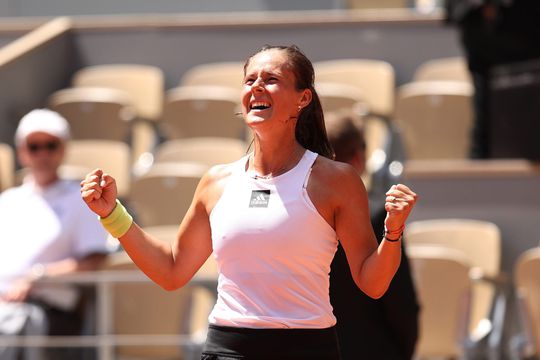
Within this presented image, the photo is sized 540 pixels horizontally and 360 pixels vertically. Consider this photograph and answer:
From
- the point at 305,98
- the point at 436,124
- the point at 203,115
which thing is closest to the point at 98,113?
the point at 203,115

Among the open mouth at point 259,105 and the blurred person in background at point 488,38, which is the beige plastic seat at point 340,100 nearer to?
the blurred person in background at point 488,38

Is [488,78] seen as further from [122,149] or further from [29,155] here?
[29,155]

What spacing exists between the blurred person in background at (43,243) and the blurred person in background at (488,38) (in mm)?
2540

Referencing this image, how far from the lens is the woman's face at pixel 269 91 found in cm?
342

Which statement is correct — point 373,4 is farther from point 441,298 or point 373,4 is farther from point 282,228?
point 282,228

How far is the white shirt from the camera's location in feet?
23.3

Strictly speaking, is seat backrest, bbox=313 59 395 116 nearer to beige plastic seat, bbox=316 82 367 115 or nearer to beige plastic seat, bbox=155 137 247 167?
beige plastic seat, bbox=316 82 367 115

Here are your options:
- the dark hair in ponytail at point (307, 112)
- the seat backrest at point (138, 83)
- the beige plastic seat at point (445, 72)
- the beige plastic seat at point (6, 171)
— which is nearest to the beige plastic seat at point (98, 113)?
the seat backrest at point (138, 83)

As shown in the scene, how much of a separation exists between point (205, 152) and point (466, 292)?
6.79ft

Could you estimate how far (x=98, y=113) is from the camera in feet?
31.3

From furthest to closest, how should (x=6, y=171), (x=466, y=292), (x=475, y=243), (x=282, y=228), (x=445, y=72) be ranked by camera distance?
(x=445, y=72)
(x=6, y=171)
(x=475, y=243)
(x=466, y=292)
(x=282, y=228)

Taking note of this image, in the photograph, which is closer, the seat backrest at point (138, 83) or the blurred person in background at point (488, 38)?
the blurred person in background at point (488, 38)

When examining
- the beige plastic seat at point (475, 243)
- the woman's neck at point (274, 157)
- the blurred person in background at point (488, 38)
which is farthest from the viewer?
the blurred person in background at point (488, 38)

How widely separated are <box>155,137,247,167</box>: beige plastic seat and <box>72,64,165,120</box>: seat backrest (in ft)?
3.64
